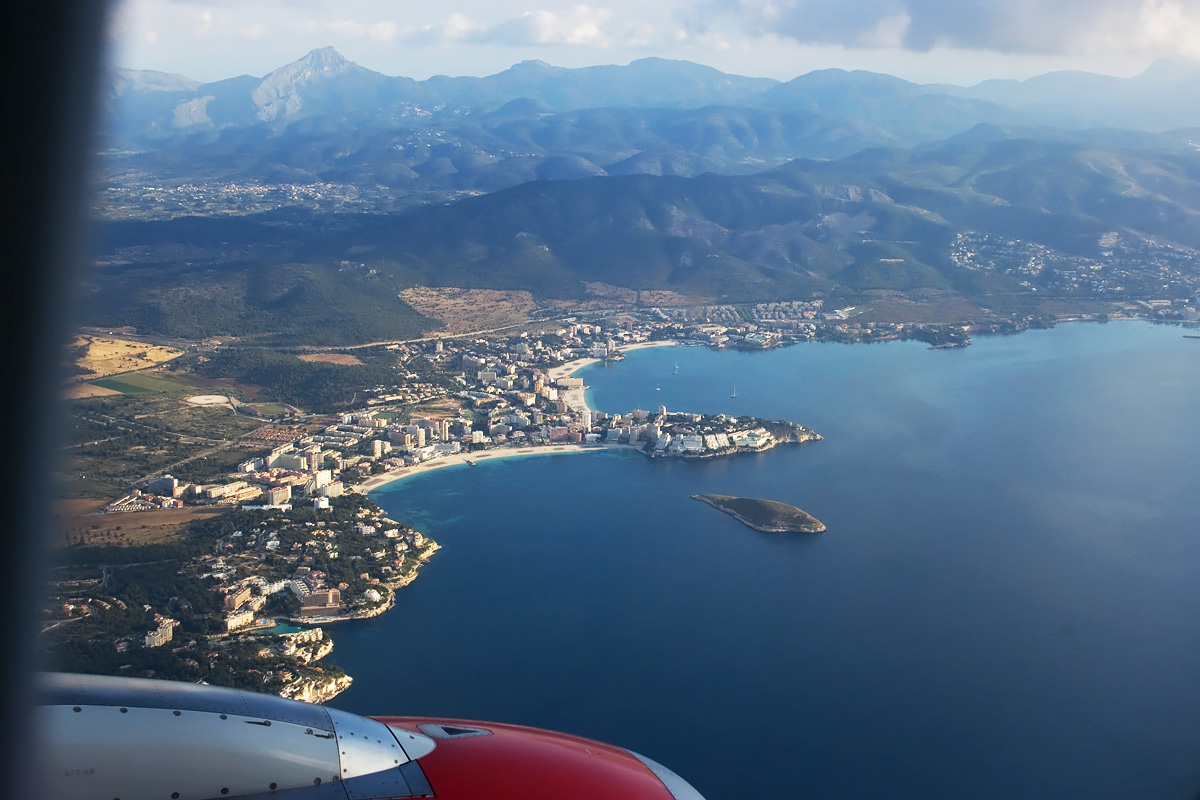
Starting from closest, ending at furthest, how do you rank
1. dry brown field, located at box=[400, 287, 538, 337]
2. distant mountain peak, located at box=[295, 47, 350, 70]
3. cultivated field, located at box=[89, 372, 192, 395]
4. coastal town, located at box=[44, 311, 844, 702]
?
coastal town, located at box=[44, 311, 844, 702], cultivated field, located at box=[89, 372, 192, 395], dry brown field, located at box=[400, 287, 538, 337], distant mountain peak, located at box=[295, 47, 350, 70]

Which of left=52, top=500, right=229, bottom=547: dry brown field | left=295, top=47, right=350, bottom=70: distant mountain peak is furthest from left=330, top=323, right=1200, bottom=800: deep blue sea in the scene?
left=295, top=47, right=350, bottom=70: distant mountain peak

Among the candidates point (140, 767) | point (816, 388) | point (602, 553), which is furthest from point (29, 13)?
point (816, 388)

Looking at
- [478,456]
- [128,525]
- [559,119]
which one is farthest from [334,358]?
[559,119]

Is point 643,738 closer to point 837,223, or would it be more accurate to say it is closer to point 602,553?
point 602,553

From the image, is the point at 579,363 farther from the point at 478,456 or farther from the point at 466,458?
the point at 466,458

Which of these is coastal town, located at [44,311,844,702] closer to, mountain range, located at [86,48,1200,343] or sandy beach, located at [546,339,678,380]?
sandy beach, located at [546,339,678,380]

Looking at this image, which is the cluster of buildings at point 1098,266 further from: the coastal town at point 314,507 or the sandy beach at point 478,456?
the sandy beach at point 478,456
